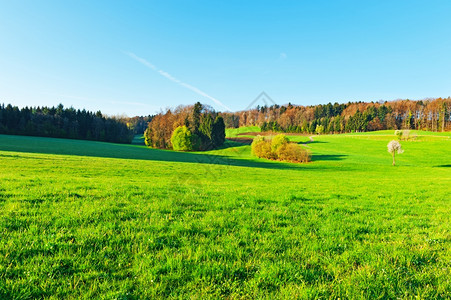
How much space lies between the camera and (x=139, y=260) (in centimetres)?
424

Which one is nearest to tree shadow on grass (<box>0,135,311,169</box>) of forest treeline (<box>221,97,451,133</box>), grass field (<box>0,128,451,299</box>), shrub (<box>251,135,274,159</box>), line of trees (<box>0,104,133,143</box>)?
shrub (<box>251,135,274,159</box>)

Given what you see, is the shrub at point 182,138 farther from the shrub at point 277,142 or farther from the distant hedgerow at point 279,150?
the shrub at point 277,142

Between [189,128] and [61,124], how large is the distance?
6703 centimetres

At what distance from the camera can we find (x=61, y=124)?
332 feet

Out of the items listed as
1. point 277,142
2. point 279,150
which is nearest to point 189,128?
point 277,142

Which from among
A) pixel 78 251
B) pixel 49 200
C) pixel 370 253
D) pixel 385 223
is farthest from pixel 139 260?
pixel 385 223

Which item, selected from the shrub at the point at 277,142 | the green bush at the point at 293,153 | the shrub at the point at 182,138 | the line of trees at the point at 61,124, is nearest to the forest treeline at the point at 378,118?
the shrub at the point at 182,138

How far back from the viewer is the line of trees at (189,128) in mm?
81375

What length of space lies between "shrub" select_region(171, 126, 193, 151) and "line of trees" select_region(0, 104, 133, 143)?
4819cm

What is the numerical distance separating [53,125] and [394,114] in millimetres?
199481

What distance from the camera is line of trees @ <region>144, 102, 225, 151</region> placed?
267 feet

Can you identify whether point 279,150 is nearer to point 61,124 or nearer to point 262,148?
point 262,148

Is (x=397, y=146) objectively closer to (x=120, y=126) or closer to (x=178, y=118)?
(x=178, y=118)

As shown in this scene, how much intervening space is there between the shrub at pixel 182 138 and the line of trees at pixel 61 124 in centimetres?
4819
